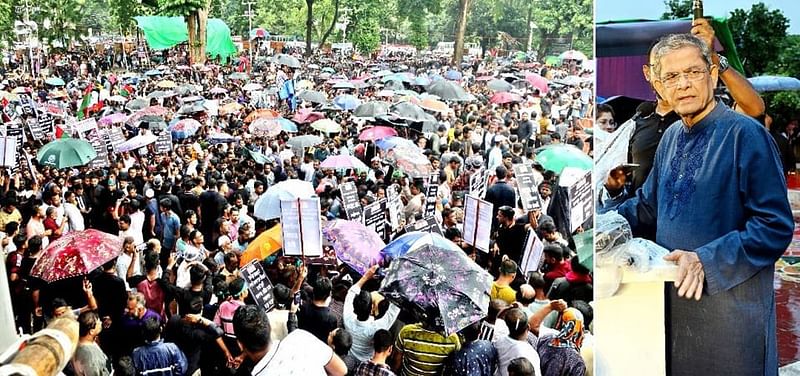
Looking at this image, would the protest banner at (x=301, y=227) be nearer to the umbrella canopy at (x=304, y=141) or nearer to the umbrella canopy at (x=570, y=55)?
the umbrella canopy at (x=304, y=141)

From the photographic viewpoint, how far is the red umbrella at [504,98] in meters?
5.19

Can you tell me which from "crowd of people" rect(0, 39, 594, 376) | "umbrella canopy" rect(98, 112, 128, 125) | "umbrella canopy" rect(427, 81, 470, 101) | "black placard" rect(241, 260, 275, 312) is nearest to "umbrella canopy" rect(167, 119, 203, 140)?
"crowd of people" rect(0, 39, 594, 376)

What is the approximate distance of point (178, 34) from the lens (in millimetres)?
4902

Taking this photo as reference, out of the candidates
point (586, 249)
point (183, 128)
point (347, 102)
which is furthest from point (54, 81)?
point (586, 249)

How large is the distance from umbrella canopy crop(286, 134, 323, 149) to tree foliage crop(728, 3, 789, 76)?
2729 mm

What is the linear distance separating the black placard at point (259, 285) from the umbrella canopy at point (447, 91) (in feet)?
6.43

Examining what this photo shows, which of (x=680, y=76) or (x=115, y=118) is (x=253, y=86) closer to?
(x=115, y=118)

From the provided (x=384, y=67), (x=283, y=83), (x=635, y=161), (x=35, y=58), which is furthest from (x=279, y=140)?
(x=635, y=161)

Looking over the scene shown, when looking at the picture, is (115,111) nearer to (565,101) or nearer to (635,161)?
(565,101)

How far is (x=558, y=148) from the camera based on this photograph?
4879 millimetres

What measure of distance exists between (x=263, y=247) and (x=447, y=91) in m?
1.77

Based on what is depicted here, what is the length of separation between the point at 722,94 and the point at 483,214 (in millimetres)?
1628

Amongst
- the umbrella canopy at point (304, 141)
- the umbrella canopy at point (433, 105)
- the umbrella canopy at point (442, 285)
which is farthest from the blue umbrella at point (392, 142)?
the umbrella canopy at point (442, 285)

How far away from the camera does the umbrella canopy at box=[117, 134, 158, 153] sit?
16.7 feet
